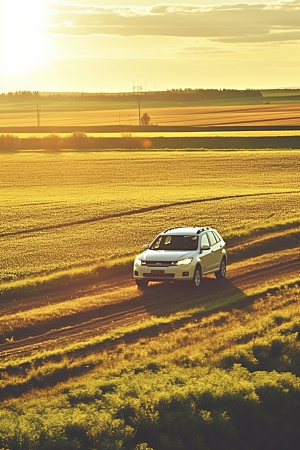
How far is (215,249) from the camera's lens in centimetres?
2909

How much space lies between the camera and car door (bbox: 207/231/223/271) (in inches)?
1135

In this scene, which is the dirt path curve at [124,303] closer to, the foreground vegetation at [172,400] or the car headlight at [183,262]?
the car headlight at [183,262]

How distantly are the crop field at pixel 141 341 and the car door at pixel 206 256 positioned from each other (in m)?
0.60

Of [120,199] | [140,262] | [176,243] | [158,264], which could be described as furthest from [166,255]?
[120,199]

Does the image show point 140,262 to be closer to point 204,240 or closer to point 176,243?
point 176,243

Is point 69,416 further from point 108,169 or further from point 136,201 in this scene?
point 108,169

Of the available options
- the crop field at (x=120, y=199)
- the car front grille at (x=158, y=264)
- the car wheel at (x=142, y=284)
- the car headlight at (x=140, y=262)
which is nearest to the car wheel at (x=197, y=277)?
the car front grille at (x=158, y=264)

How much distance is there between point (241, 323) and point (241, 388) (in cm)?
517

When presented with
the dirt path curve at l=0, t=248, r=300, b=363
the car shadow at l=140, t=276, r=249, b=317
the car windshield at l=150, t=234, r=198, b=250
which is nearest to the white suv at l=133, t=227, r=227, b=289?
the car windshield at l=150, t=234, r=198, b=250

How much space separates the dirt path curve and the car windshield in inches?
47.8

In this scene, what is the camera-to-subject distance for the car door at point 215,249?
28831 mm

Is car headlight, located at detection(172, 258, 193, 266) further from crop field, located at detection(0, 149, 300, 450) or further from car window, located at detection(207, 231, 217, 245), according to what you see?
car window, located at detection(207, 231, 217, 245)

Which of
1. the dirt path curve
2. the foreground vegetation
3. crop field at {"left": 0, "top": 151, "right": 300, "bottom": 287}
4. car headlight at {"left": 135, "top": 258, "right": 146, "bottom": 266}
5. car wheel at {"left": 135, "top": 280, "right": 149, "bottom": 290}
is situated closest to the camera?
the foreground vegetation

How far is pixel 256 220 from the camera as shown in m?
44.1
